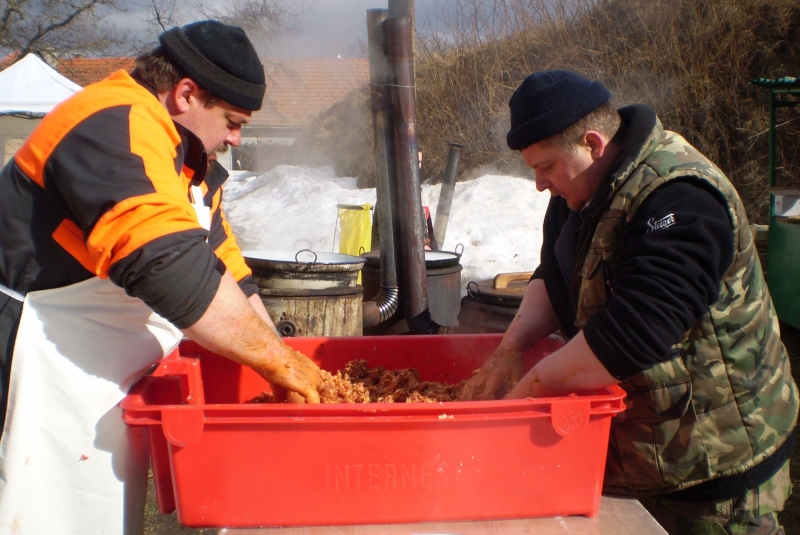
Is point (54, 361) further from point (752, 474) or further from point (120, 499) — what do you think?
point (752, 474)

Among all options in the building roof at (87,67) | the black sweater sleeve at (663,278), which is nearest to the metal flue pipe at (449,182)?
the black sweater sleeve at (663,278)

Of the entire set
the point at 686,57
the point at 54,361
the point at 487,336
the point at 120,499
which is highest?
the point at 686,57

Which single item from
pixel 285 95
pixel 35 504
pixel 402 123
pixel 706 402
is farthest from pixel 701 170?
pixel 285 95

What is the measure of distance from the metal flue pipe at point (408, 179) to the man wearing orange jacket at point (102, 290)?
3111 mm

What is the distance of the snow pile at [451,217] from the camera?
379 inches

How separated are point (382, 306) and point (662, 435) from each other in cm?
353

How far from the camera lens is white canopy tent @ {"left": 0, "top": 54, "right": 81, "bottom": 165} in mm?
11094

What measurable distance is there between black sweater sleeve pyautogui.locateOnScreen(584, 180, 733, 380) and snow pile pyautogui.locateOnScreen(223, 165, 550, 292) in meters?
6.39

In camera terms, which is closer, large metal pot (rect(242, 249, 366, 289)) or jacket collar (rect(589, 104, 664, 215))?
jacket collar (rect(589, 104, 664, 215))

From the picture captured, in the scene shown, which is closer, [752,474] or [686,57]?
[752,474]

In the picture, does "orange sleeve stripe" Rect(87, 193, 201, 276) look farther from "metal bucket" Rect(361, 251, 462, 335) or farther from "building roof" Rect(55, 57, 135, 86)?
"building roof" Rect(55, 57, 135, 86)

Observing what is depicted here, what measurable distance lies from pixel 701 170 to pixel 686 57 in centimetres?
1008

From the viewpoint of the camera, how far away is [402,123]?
15.9 feet

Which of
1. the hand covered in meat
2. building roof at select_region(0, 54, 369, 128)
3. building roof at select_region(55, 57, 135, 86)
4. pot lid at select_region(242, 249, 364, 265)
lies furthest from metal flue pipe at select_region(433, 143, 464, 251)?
building roof at select_region(55, 57, 135, 86)
